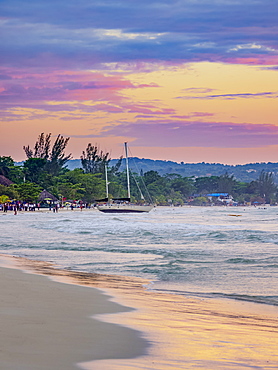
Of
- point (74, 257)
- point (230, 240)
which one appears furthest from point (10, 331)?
point (230, 240)

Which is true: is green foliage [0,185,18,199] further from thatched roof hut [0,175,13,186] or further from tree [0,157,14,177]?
tree [0,157,14,177]

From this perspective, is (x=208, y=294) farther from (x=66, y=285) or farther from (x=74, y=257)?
(x=74, y=257)

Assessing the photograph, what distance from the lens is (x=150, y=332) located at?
6895 mm

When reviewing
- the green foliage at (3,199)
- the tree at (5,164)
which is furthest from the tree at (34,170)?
the green foliage at (3,199)

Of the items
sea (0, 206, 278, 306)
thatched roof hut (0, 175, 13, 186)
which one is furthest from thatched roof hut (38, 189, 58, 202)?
sea (0, 206, 278, 306)

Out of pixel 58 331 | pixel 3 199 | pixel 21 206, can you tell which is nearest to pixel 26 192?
pixel 21 206

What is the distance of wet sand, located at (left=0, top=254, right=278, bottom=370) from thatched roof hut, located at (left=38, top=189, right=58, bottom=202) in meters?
101

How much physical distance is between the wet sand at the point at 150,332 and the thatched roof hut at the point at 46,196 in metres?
101

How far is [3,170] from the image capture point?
115438mm

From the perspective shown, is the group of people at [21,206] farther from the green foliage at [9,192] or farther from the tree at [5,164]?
the tree at [5,164]

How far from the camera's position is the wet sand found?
5.45 meters

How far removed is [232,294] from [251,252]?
9097 mm

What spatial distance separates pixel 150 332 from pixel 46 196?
10686 centimetres

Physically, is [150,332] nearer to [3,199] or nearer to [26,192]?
[3,199]
